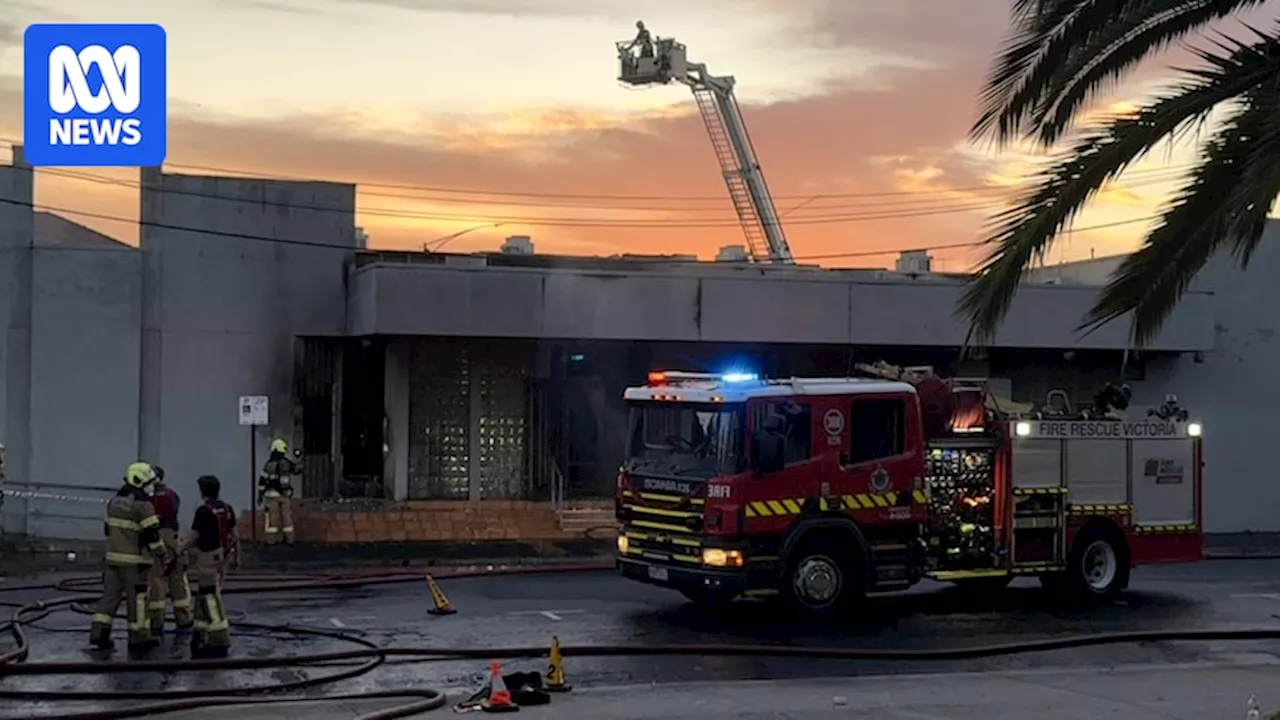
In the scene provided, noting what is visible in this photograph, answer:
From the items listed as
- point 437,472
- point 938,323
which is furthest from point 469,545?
point 938,323

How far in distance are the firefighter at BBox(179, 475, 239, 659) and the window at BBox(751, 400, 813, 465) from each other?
5.30 metres

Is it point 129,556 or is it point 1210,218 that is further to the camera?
point 129,556

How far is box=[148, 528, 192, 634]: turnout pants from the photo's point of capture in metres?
13.3

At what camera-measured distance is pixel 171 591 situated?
539 inches

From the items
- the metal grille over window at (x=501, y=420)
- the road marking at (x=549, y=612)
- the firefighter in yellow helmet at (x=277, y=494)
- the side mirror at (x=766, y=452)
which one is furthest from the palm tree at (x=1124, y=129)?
the metal grille over window at (x=501, y=420)

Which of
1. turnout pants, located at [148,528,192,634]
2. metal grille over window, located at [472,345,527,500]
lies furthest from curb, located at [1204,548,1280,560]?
turnout pants, located at [148,528,192,634]

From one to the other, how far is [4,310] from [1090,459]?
53.4 ft

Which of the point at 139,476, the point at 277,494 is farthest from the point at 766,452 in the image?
the point at 277,494

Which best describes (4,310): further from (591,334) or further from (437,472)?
(591,334)

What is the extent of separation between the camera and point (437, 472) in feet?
83.3

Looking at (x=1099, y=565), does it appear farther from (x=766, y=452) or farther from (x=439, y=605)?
(x=439, y=605)

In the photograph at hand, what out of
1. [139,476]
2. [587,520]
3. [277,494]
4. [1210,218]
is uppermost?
[1210,218]

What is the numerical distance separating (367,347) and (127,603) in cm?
1299

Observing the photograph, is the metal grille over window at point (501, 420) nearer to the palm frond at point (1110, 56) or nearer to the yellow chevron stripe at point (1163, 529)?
the yellow chevron stripe at point (1163, 529)
